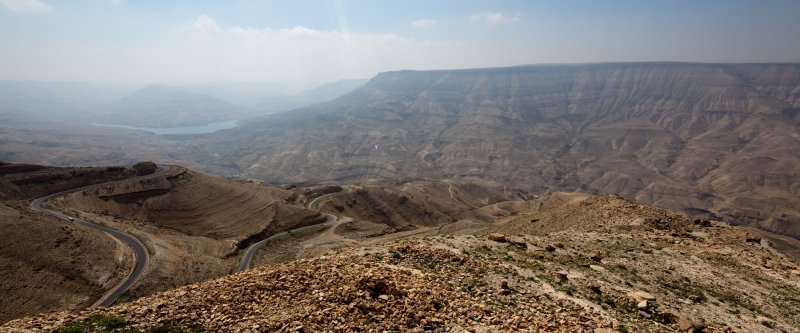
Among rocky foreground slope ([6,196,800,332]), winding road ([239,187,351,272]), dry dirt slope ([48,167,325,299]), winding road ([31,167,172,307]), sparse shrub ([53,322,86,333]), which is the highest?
sparse shrub ([53,322,86,333])

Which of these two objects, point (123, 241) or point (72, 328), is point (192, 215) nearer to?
point (123, 241)

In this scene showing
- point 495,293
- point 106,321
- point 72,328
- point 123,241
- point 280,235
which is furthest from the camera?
point 280,235

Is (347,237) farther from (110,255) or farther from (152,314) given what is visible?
(152,314)

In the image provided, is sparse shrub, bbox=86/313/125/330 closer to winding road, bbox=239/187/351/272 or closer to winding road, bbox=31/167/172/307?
winding road, bbox=31/167/172/307

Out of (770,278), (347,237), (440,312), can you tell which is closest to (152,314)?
(440,312)

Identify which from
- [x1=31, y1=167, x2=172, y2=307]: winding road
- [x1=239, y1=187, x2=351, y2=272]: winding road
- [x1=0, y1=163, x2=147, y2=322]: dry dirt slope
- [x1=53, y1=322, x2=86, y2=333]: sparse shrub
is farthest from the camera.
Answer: [x1=239, y1=187, x2=351, y2=272]: winding road

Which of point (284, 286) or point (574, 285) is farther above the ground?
point (284, 286)

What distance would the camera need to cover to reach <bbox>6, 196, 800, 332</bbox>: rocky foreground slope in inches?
556

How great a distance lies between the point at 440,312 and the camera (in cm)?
1497

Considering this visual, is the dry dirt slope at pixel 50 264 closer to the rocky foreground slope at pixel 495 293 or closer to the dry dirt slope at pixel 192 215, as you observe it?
the dry dirt slope at pixel 192 215

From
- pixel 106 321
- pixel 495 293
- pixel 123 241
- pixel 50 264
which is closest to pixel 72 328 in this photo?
pixel 106 321

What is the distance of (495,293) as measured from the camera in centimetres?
A: 1788

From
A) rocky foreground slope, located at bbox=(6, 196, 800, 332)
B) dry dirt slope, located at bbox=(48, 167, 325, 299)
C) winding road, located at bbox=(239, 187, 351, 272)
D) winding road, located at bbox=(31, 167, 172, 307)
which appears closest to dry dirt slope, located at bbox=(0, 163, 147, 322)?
winding road, located at bbox=(31, 167, 172, 307)

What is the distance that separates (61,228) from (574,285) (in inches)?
2466
